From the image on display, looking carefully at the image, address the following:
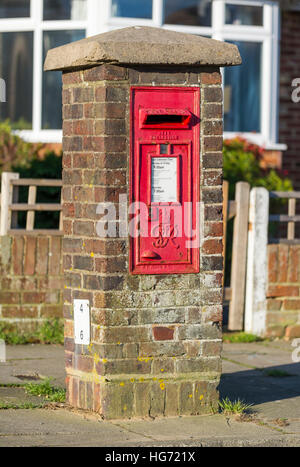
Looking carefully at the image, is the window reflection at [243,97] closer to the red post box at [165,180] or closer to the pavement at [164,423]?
the pavement at [164,423]

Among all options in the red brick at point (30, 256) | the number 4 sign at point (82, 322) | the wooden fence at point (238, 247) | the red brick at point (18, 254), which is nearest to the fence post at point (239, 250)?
the wooden fence at point (238, 247)

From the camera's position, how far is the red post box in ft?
19.6

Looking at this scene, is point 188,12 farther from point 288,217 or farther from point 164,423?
point 164,423

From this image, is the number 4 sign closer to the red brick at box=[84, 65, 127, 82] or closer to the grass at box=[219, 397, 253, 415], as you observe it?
the grass at box=[219, 397, 253, 415]

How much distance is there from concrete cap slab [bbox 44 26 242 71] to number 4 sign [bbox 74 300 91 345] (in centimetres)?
157

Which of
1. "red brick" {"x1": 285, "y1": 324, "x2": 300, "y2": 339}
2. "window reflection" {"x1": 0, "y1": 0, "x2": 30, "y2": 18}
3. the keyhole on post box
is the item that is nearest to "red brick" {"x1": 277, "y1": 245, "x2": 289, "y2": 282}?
"red brick" {"x1": 285, "y1": 324, "x2": 300, "y2": 339}

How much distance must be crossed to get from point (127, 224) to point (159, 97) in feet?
2.80

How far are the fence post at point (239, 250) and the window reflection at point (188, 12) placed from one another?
440 centimetres

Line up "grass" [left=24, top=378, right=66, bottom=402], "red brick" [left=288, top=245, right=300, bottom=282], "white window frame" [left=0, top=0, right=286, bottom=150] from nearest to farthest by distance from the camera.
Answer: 1. "grass" [left=24, top=378, right=66, bottom=402]
2. "red brick" [left=288, top=245, right=300, bottom=282]
3. "white window frame" [left=0, top=0, right=286, bottom=150]

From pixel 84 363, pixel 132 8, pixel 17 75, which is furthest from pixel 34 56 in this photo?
pixel 84 363

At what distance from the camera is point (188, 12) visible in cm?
1317

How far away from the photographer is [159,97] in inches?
237

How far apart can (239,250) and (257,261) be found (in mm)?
220
